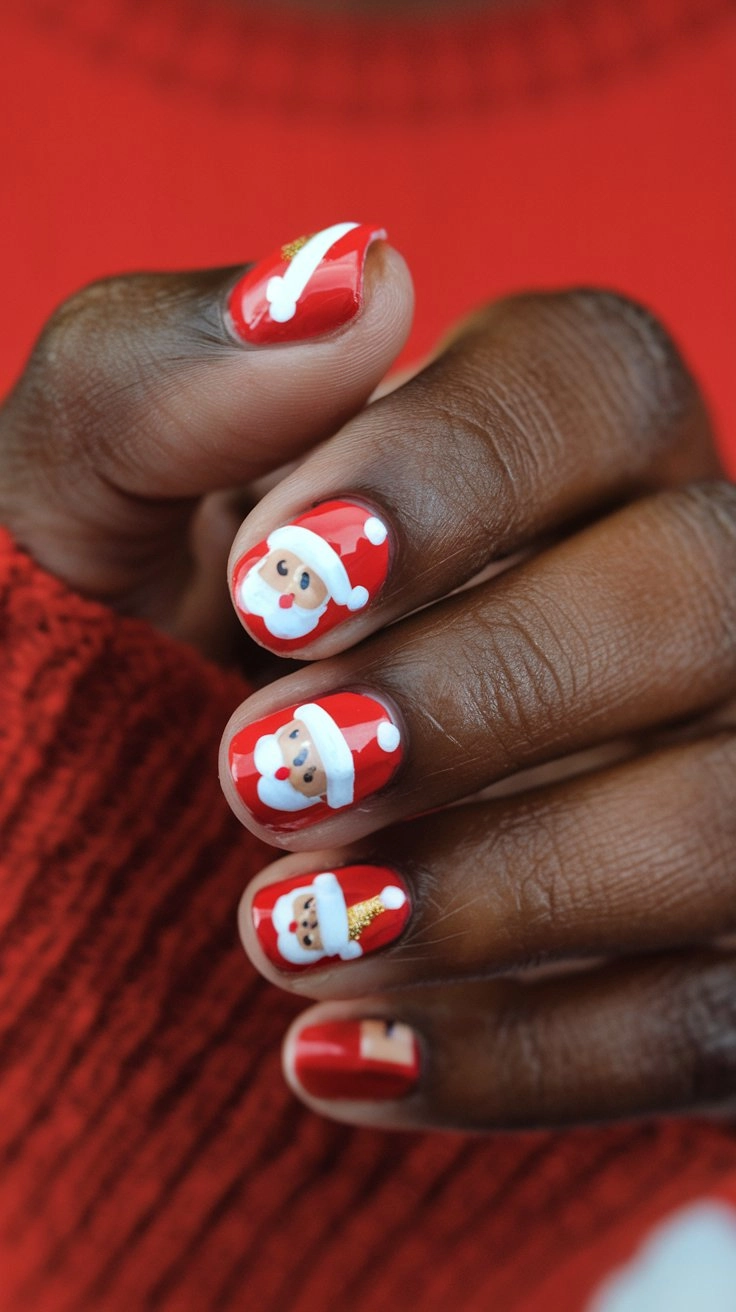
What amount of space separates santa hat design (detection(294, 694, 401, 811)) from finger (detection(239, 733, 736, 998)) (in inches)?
1.8

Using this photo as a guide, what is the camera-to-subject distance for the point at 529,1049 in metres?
0.52

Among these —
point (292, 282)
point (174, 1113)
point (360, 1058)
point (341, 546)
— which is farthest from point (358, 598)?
point (174, 1113)

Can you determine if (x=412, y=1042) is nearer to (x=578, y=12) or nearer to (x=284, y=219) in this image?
(x=284, y=219)

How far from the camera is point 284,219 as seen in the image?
3.54ft

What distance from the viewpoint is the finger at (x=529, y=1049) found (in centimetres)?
50

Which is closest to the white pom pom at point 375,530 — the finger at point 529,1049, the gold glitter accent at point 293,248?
the gold glitter accent at point 293,248

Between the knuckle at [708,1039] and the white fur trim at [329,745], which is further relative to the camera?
the knuckle at [708,1039]

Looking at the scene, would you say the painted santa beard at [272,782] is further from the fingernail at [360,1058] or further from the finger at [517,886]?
the fingernail at [360,1058]

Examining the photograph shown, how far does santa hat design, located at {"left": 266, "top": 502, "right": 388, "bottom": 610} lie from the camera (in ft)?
1.27

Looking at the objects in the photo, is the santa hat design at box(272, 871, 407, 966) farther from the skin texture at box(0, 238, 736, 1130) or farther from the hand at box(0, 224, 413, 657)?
the hand at box(0, 224, 413, 657)

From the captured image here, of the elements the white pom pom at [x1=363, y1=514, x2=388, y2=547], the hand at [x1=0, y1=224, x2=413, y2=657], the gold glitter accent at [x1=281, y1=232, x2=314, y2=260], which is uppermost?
the gold glitter accent at [x1=281, y1=232, x2=314, y2=260]

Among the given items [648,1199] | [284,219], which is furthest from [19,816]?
[284,219]

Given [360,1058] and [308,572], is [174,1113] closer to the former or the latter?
[360,1058]

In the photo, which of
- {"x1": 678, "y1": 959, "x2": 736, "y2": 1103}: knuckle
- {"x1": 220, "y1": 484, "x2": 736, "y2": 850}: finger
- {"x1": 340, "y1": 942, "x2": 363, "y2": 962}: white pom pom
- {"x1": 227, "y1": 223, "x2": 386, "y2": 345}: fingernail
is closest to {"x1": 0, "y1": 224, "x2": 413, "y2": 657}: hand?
{"x1": 227, "y1": 223, "x2": 386, "y2": 345}: fingernail
